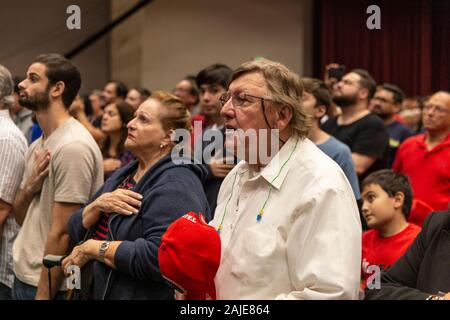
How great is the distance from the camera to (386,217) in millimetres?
2914

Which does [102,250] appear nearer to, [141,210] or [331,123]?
[141,210]

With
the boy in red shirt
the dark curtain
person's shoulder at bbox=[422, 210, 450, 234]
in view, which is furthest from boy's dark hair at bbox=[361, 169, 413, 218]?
the dark curtain

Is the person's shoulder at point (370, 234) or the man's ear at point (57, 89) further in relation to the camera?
the person's shoulder at point (370, 234)

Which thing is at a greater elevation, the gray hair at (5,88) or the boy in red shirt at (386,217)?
the gray hair at (5,88)

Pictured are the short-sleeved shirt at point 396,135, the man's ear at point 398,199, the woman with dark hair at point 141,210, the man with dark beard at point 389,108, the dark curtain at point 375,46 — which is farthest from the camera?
the dark curtain at point 375,46

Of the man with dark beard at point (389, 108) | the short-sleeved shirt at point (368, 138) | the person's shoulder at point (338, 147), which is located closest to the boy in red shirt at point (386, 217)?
the person's shoulder at point (338, 147)

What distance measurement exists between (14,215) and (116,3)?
483 centimetres

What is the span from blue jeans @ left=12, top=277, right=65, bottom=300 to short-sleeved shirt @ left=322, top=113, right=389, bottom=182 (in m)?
1.84

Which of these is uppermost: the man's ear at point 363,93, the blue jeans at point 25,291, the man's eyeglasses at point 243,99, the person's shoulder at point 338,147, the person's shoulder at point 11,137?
the man's eyeglasses at point 243,99

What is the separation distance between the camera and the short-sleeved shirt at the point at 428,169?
363 centimetres

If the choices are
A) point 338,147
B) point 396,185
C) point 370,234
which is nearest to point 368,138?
point 338,147

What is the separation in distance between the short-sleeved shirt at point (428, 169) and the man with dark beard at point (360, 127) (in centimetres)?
14

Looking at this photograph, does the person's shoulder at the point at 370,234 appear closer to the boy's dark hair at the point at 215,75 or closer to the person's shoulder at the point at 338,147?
the person's shoulder at the point at 338,147
